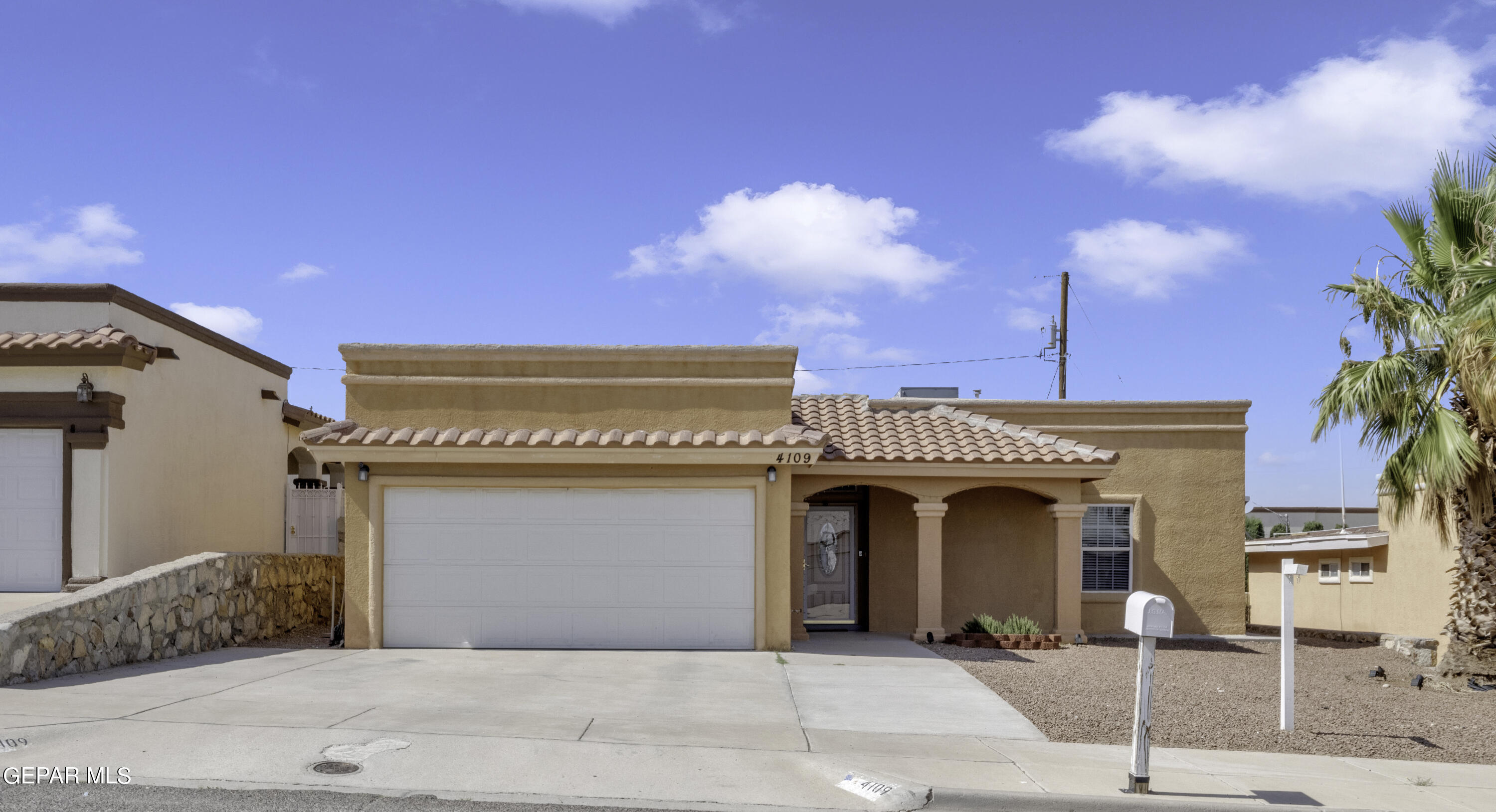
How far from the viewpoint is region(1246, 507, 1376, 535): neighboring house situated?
48.3 m

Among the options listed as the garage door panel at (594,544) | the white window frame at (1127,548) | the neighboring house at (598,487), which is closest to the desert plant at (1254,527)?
the white window frame at (1127,548)

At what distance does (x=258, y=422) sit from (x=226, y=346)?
1853 mm

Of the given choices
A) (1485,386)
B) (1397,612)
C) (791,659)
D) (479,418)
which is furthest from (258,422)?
(1397,612)

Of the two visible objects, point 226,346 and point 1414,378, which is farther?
point 226,346

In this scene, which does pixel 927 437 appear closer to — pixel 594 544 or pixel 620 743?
pixel 594 544

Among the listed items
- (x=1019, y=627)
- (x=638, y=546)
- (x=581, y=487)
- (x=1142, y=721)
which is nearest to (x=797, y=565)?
(x=638, y=546)

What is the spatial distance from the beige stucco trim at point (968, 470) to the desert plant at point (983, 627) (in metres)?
2.02

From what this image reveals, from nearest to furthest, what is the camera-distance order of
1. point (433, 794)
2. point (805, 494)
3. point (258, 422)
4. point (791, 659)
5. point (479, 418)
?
point (433, 794)
point (791, 659)
point (479, 418)
point (805, 494)
point (258, 422)

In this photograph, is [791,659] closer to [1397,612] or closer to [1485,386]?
[1485,386]

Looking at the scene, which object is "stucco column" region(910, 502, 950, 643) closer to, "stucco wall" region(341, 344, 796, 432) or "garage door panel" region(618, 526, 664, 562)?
"stucco wall" region(341, 344, 796, 432)

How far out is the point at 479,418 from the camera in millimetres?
13984

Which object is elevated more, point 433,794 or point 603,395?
point 603,395

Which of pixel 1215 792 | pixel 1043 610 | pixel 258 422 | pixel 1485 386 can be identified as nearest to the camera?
pixel 1215 792

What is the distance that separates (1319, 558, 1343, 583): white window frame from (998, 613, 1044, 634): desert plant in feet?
35.4
